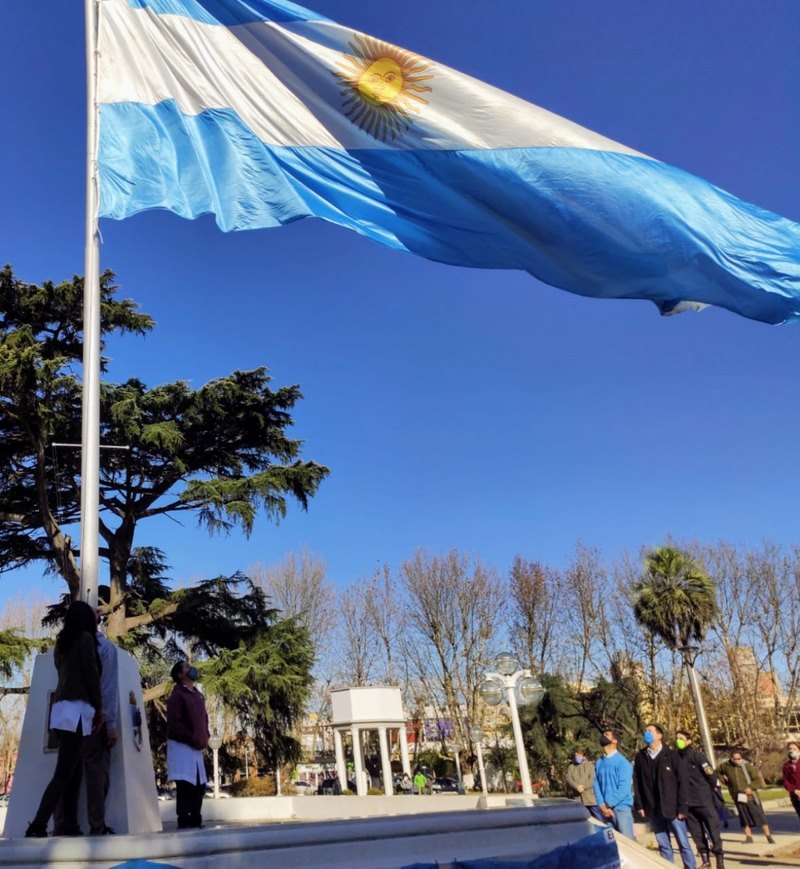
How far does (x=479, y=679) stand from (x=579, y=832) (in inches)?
1186

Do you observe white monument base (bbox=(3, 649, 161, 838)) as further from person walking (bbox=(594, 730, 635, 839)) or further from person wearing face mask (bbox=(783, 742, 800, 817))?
person wearing face mask (bbox=(783, 742, 800, 817))

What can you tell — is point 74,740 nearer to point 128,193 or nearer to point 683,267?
point 128,193

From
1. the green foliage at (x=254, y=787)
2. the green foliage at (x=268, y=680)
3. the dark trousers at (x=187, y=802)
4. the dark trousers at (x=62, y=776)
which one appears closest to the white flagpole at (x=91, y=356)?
the dark trousers at (x=62, y=776)

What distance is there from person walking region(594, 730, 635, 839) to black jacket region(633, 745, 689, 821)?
175 mm

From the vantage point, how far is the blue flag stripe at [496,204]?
583 cm

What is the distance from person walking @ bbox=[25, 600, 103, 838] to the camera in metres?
4.72

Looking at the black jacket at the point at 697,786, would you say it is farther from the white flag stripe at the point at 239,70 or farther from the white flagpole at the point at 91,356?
the white flag stripe at the point at 239,70

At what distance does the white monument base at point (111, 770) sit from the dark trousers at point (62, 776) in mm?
318

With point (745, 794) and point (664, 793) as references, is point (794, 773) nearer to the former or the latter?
point (745, 794)

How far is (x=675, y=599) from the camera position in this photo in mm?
23703

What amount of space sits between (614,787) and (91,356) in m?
7.02

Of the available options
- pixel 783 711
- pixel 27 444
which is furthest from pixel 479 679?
pixel 27 444

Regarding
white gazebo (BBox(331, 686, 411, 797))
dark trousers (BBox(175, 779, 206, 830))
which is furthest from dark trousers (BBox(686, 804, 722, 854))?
white gazebo (BBox(331, 686, 411, 797))

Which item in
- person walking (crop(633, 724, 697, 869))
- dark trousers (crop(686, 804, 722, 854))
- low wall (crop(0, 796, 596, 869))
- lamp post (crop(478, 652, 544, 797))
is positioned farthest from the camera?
lamp post (crop(478, 652, 544, 797))
